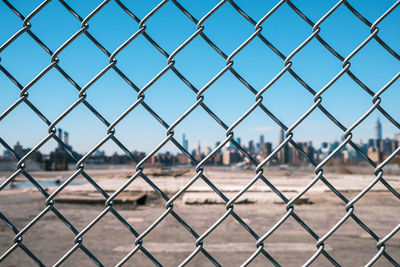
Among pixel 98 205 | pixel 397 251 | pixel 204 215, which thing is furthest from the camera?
pixel 98 205

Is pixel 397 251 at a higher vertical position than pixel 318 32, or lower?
lower

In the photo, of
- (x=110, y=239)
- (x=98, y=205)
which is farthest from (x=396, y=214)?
(x=98, y=205)

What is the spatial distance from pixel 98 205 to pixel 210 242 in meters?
4.09

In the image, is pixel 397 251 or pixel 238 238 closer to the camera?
pixel 397 251

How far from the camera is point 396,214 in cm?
651

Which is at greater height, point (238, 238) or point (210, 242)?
point (210, 242)

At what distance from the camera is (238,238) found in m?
4.60

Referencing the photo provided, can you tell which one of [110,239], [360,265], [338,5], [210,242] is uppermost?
[338,5]

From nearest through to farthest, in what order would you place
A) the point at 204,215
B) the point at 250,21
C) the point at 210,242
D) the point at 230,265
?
1. the point at 250,21
2. the point at 230,265
3. the point at 210,242
4. the point at 204,215

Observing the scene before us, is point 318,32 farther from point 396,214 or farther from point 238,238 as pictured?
point 396,214

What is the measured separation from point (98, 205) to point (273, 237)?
4.50 meters

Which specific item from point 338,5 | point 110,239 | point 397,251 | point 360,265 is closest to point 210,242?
point 110,239

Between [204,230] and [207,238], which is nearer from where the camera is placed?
[207,238]

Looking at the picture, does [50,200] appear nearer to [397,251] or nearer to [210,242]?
[210,242]
